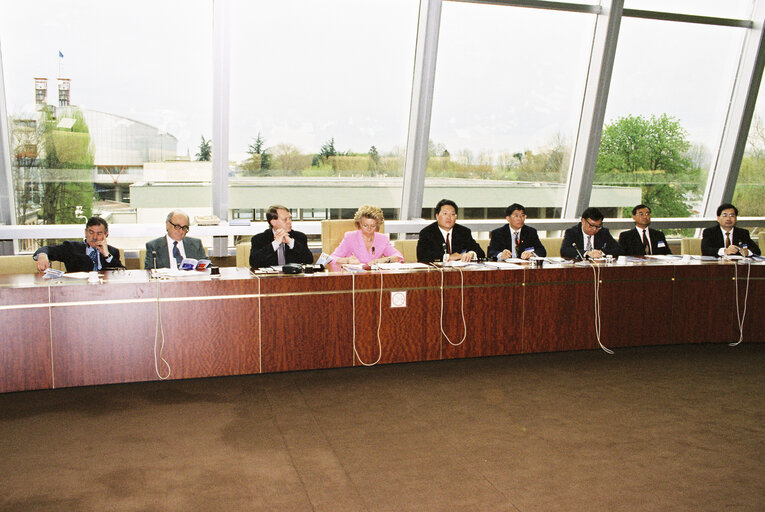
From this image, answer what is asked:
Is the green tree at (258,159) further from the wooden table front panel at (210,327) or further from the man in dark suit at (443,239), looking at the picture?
the wooden table front panel at (210,327)

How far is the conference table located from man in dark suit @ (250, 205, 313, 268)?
1.07 ft

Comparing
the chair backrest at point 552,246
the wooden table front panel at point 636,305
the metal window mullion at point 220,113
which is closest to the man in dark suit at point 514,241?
the chair backrest at point 552,246

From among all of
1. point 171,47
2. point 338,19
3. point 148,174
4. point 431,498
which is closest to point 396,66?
point 338,19

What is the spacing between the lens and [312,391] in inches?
191

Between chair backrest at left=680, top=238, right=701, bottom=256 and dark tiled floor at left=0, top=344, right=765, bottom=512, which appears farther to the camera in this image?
chair backrest at left=680, top=238, right=701, bottom=256

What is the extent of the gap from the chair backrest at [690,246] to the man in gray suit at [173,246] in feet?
16.7

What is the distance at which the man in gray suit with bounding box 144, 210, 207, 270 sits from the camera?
18.4ft

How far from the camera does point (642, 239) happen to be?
7090 mm

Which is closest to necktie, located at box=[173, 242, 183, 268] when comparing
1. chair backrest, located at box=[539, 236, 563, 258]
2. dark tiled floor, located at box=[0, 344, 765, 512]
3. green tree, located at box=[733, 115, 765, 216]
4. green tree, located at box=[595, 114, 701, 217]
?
dark tiled floor, located at box=[0, 344, 765, 512]

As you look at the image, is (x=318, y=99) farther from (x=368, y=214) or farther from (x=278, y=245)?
(x=278, y=245)

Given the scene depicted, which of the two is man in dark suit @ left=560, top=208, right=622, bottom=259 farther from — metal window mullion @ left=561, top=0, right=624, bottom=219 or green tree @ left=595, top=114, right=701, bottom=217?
green tree @ left=595, top=114, right=701, bottom=217

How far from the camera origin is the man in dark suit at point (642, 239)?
703cm

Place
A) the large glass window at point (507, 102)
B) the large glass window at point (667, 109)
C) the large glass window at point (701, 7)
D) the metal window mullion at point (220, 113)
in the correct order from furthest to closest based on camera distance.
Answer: the large glass window at point (667, 109)
the large glass window at point (701, 7)
the large glass window at point (507, 102)
the metal window mullion at point (220, 113)

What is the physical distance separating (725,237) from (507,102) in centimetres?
296
